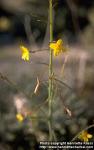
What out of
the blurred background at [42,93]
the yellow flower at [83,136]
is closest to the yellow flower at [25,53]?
the blurred background at [42,93]

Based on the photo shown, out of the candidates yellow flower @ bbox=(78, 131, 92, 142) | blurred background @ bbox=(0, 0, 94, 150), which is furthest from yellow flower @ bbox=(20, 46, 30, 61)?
yellow flower @ bbox=(78, 131, 92, 142)

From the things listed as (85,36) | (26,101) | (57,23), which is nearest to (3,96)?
(26,101)

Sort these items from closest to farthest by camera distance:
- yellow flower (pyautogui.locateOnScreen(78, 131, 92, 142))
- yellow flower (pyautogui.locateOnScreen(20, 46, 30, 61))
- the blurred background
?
yellow flower (pyautogui.locateOnScreen(20, 46, 30, 61)), yellow flower (pyautogui.locateOnScreen(78, 131, 92, 142)), the blurred background

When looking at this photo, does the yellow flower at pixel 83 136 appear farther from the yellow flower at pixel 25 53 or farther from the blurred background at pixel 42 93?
the yellow flower at pixel 25 53

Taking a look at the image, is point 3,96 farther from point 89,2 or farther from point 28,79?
point 89,2

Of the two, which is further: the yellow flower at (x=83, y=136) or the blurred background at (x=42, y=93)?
the blurred background at (x=42, y=93)

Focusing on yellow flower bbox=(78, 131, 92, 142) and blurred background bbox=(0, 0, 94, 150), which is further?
blurred background bbox=(0, 0, 94, 150)

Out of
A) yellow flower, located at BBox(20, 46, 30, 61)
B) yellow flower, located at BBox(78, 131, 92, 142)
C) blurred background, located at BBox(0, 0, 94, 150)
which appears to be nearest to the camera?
yellow flower, located at BBox(20, 46, 30, 61)
